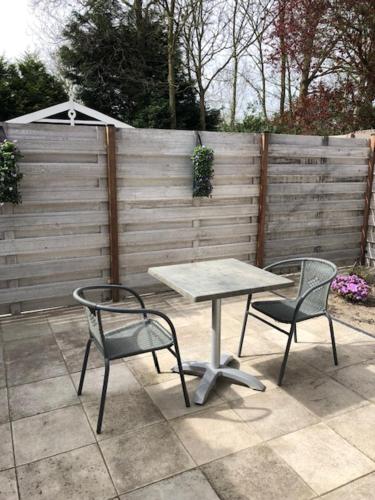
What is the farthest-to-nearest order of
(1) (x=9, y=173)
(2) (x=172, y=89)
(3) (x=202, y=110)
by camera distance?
(3) (x=202, y=110) → (2) (x=172, y=89) → (1) (x=9, y=173)

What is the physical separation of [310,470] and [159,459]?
0.74 m

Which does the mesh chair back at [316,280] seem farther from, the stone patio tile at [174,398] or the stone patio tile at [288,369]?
the stone patio tile at [174,398]

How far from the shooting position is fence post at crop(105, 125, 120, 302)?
388 cm

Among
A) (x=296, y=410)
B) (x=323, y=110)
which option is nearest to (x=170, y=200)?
(x=296, y=410)

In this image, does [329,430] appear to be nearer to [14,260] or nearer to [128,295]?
[128,295]

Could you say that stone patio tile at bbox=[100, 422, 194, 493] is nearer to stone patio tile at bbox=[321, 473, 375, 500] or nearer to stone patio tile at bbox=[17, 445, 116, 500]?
stone patio tile at bbox=[17, 445, 116, 500]

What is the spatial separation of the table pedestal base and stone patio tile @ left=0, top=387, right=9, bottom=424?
1.09 meters

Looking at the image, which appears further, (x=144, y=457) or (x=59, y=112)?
(x=59, y=112)

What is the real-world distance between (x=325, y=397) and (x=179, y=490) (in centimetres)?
119

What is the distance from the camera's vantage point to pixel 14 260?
3.75m

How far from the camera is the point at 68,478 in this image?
1.83 m

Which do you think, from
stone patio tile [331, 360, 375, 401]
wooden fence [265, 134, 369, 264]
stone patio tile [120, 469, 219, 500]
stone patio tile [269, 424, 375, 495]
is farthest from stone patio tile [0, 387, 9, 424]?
wooden fence [265, 134, 369, 264]

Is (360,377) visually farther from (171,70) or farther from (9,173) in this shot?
(171,70)

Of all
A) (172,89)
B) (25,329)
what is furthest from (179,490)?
(172,89)
